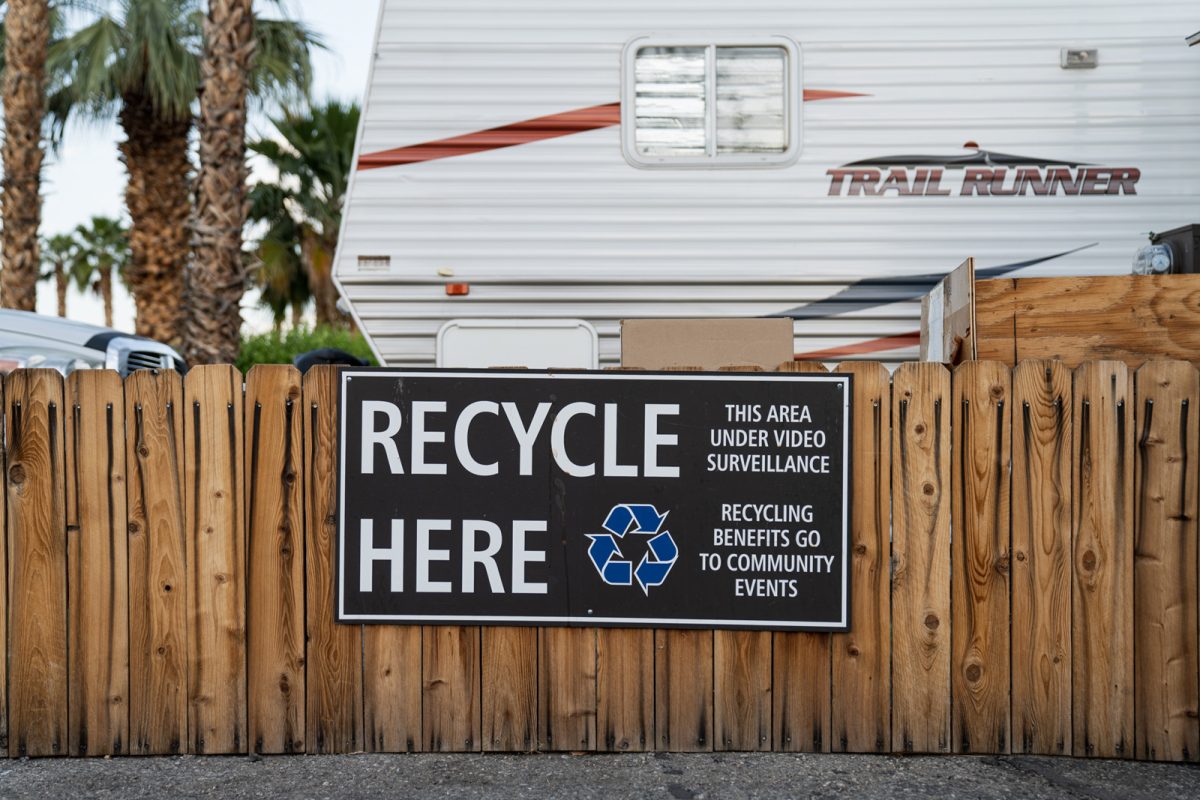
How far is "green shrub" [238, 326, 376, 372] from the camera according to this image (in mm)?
15570

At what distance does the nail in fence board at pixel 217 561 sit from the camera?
3.66 meters

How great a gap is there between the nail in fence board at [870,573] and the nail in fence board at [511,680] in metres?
1.15

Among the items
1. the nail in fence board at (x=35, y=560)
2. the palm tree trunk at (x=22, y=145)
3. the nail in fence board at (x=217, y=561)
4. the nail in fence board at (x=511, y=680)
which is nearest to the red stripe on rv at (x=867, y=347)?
the nail in fence board at (x=511, y=680)

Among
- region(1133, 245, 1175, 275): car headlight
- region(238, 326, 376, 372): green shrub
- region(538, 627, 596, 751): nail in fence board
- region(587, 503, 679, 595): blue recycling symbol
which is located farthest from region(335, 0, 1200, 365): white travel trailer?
region(238, 326, 376, 372): green shrub

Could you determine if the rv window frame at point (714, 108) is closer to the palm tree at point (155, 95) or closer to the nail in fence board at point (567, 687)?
the nail in fence board at point (567, 687)

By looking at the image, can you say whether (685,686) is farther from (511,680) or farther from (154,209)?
(154,209)

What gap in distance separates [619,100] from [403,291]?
173 cm

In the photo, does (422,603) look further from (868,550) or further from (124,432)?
(868,550)

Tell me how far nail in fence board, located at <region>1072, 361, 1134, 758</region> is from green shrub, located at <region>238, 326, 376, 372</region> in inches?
500

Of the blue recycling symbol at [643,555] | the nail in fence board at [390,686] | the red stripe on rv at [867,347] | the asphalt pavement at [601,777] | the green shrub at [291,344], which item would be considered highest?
the green shrub at [291,344]

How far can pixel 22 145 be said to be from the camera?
12281 millimetres

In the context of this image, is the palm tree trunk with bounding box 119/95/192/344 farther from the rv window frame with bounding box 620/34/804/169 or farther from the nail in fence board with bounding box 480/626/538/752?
the nail in fence board with bounding box 480/626/538/752

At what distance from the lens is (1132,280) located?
418 cm

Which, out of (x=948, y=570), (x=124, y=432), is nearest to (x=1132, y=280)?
(x=948, y=570)
